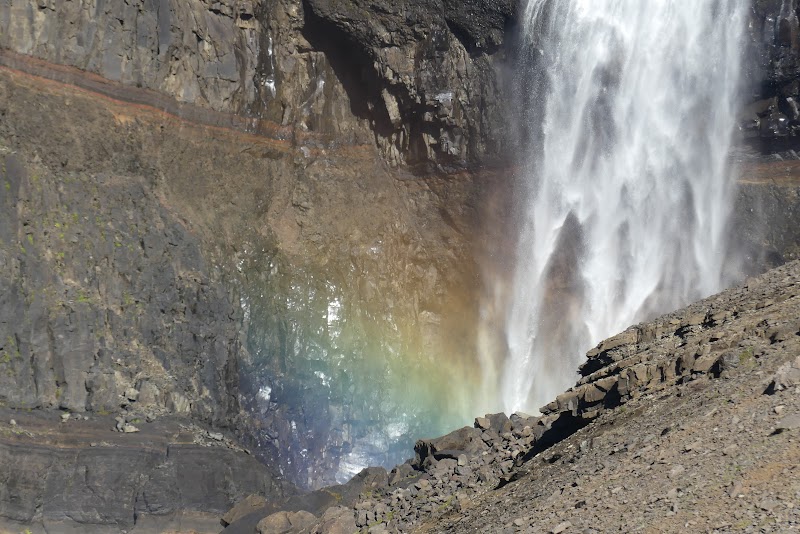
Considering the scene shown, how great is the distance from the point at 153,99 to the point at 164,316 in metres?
7.69

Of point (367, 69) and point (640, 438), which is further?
point (367, 69)

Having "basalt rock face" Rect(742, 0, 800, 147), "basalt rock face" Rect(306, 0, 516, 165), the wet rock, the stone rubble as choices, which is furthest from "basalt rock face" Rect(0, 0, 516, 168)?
the stone rubble

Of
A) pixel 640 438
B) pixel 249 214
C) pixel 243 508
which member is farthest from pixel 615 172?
pixel 640 438

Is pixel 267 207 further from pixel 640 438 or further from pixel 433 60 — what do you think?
pixel 640 438

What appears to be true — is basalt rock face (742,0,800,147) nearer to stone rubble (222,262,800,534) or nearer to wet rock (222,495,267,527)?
stone rubble (222,262,800,534)

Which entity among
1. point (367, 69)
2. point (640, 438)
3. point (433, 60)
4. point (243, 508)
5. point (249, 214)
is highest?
point (367, 69)

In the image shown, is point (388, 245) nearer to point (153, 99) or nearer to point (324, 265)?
point (324, 265)

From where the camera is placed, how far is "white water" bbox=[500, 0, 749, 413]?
35250 millimetres

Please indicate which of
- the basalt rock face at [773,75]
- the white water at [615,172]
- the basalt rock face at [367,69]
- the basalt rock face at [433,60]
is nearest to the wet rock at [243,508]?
the white water at [615,172]

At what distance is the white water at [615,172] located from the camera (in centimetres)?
3525

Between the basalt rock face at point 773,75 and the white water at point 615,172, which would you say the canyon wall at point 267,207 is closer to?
the basalt rock face at point 773,75

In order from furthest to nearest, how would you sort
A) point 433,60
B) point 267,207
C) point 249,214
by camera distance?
point 433,60 → point 267,207 → point 249,214

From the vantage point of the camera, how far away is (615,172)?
36.9 meters

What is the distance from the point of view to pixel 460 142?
37.8m
